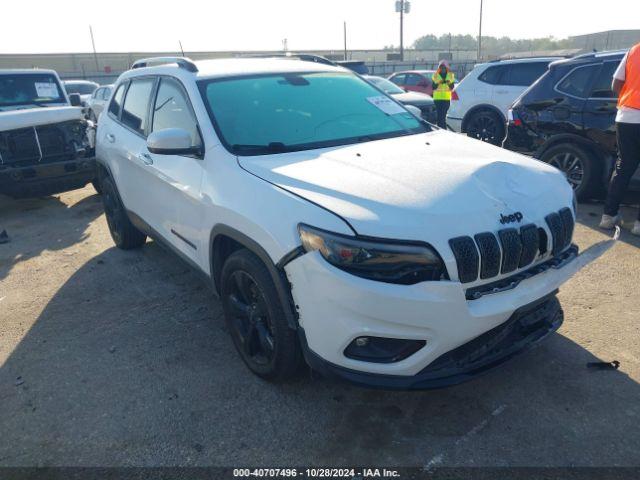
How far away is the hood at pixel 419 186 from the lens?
7.06 ft

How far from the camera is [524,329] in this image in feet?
8.29

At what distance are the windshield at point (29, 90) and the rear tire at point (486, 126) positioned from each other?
7442mm

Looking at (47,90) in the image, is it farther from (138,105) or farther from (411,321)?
(411,321)

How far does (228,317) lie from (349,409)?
0.94 metres

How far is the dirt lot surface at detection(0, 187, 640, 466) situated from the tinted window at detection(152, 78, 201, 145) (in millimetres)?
1418

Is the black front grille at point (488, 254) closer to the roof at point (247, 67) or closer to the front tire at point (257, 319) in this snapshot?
the front tire at point (257, 319)

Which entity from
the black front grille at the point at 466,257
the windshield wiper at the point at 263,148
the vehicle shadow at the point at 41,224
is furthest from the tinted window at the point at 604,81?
the vehicle shadow at the point at 41,224

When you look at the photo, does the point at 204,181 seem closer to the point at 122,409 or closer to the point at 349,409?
the point at 122,409

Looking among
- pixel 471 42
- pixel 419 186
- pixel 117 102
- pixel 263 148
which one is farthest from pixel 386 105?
pixel 471 42

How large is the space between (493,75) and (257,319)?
27.8 feet

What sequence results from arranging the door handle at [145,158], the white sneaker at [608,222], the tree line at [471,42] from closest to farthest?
1. the door handle at [145,158]
2. the white sneaker at [608,222]
3. the tree line at [471,42]

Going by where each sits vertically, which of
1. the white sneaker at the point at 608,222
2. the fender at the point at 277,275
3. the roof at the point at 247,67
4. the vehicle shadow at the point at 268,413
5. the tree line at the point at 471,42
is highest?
the tree line at the point at 471,42

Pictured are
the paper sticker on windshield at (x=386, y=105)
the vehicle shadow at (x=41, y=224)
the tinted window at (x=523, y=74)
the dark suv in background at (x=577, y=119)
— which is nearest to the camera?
the paper sticker on windshield at (x=386, y=105)

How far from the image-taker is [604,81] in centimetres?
559
